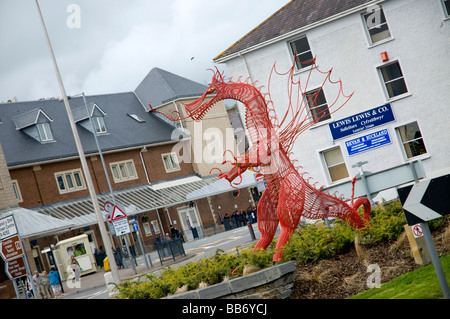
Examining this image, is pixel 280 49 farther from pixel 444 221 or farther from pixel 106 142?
pixel 106 142

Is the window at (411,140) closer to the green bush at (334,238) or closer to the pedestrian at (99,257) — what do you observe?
the green bush at (334,238)

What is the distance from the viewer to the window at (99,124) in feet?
161

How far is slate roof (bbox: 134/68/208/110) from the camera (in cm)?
5653

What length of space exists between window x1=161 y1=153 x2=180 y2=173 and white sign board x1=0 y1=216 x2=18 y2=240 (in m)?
36.2

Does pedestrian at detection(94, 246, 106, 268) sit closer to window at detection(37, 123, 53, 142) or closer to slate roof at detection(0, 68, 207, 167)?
slate roof at detection(0, 68, 207, 167)

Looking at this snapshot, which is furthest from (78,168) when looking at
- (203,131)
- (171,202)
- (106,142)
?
(203,131)

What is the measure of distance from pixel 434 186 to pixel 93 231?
38.5 meters

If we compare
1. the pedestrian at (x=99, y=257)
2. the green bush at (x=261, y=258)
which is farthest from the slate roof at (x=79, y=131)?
Answer: the green bush at (x=261, y=258)

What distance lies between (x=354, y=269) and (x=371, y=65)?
1958 centimetres

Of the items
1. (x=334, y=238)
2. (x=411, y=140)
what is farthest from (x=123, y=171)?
(x=334, y=238)

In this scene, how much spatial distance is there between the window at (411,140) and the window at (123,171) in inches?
1050

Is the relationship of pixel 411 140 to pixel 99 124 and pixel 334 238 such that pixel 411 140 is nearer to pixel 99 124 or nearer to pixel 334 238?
pixel 334 238

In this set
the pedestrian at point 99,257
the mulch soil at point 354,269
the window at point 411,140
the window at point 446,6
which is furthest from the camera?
the pedestrian at point 99,257
